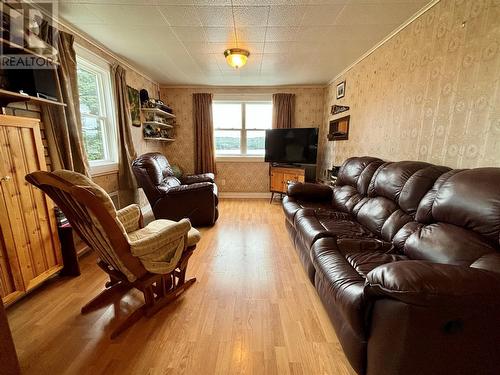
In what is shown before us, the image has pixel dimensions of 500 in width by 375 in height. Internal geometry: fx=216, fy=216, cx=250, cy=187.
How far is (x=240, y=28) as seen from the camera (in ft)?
7.40

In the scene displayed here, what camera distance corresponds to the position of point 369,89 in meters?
2.83

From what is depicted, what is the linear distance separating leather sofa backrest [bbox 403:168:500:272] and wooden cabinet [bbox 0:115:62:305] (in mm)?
2718

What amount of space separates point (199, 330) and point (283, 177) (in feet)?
10.8

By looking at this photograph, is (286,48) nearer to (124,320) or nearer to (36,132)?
(36,132)

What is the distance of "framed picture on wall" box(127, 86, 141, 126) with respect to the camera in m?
3.34

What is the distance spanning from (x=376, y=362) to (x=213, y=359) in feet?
2.74

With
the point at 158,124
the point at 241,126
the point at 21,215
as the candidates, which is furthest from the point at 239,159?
the point at 21,215

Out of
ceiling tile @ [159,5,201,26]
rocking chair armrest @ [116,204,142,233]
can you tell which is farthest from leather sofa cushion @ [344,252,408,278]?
ceiling tile @ [159,5,201,26]

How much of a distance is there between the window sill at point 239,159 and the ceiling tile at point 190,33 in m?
2.56

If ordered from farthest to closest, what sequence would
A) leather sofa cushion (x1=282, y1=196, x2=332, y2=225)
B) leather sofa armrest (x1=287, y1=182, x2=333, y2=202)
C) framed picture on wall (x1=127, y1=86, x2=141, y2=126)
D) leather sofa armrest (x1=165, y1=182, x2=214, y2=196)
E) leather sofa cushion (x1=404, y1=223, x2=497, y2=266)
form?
1. framed picture on wall (x1=127, y1=86, x2=141, y2=126)
2. leather sofa armrest (x1=165, y1=182, x2=214, y2=196)
3. leather sofa armrest (x1=287, y1=182, x2=333, y2=202)
4. leather sofa cushion (x1=282, y1=196, x2=332, y2=225)
5. leather sofa cushion (x1=404, y1=223, x2=497, y2=266)

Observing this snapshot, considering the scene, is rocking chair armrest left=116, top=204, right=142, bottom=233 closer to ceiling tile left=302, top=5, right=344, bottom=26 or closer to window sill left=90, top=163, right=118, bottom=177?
window sill left=90, top=163, right=118, bottom=177

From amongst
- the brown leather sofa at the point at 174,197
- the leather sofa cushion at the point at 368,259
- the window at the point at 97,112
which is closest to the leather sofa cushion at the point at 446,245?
the leather sofa cushion at the point at 368,259

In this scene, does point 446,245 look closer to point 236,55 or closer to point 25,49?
point 236,55

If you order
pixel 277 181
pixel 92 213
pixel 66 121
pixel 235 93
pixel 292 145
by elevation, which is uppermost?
pixel 235 93
